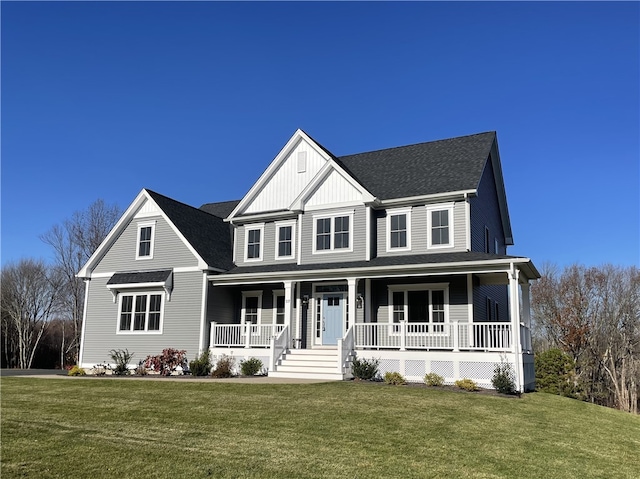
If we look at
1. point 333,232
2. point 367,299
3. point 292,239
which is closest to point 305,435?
point 367,299

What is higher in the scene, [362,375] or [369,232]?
[369,232]

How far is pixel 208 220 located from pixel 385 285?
384 inches

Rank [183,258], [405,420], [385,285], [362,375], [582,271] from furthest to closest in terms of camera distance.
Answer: [582,271] < [183,258] < [385,285] < [362,375] < [405,420]

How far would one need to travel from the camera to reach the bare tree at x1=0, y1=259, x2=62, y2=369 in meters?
39.6

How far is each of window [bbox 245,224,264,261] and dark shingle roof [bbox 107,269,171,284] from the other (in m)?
3.42

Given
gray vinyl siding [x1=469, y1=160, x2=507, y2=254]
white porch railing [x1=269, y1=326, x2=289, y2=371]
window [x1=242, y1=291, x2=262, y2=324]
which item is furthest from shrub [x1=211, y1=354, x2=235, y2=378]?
gray vinyl siding [x1=469, y1=160, x2=507, y2=254]

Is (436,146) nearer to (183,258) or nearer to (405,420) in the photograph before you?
(183,258)

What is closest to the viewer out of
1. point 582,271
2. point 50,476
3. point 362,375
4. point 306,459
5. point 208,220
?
point 50,476

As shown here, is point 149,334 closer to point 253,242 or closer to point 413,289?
point 253,242

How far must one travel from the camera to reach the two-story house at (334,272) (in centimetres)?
1764

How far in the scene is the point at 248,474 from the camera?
684 centimetres

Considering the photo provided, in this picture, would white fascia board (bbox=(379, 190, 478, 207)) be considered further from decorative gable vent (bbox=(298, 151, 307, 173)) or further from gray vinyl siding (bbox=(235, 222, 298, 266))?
gray vinyl siding (bbox=(235, 222, 298, 266))

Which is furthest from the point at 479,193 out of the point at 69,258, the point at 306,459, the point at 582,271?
the point at 69,258

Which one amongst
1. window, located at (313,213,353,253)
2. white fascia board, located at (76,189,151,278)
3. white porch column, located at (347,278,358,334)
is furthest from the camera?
white fascia board, located at (76,189,151,278)
